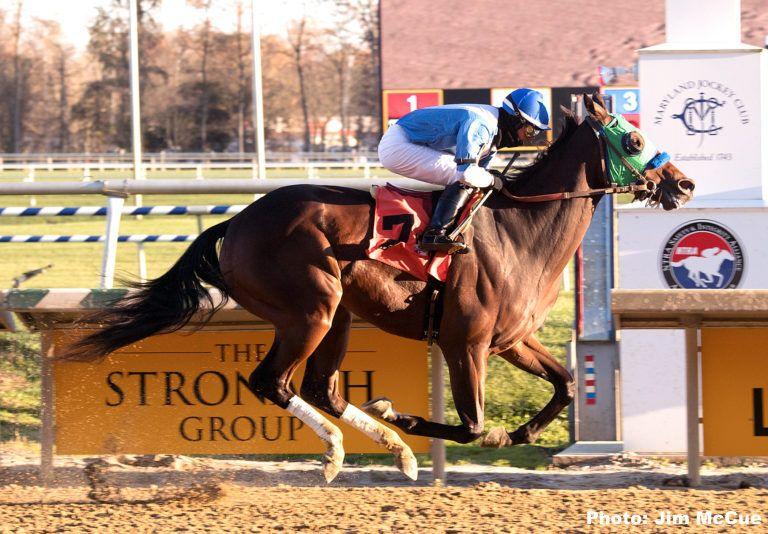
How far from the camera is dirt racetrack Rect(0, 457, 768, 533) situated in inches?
163

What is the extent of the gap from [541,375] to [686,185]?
3.33 ft

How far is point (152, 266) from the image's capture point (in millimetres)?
11945

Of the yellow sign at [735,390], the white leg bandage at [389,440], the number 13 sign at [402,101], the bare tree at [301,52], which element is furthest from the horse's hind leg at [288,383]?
the bare tree at [301,52]

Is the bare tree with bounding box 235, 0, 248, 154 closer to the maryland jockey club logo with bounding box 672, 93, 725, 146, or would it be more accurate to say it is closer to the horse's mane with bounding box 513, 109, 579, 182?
the maryland jockey club logo with bounding box 672, 93, 725, 146

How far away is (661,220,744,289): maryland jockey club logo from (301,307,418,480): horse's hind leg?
1775 mm

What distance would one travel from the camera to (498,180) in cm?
453

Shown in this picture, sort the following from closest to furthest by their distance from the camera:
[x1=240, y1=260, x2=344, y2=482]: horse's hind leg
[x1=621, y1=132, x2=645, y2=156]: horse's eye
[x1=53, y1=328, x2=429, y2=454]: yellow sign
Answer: [x1=240, y1=260, x2=344, y2=482]: horse's hind leg
[x1=621, y1=132, x2=645, y2=156]: horse's eye
[x1=53, y1=328, x2=429, y2=454]: yellow sign

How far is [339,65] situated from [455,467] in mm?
41166

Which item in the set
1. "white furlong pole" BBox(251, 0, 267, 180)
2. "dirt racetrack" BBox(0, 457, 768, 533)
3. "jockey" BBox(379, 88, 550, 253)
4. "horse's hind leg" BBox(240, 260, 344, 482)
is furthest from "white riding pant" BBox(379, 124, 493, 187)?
"white furlong pole" BBox(251, 0, 267, 180)

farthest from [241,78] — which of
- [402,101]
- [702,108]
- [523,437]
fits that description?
[523,437]

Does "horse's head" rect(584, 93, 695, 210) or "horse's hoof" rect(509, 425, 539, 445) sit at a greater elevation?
"horse's head" rect(584, 93, 695, 210)

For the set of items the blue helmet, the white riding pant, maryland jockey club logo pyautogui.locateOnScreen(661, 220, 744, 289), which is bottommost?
maryland jockey club logo pyautogui.locateOnScreen(661, 220, 744, 289)

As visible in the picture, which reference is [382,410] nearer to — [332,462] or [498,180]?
[332,462]

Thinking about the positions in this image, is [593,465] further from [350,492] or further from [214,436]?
[214,436]
